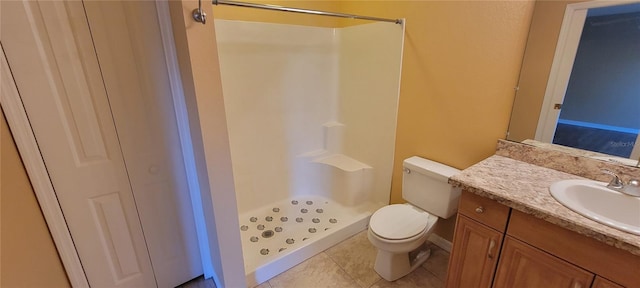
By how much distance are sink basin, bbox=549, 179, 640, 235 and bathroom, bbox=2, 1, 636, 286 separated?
48 centimetres

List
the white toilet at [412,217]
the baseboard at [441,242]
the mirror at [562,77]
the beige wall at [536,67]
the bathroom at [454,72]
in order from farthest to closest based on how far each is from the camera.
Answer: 1. the baseboard at [441,242]
2. the white toilet at [412,217]
3. the bathroom at [454,72]
4. the beige wall at [536,67]
5. the mirror at [562,77]

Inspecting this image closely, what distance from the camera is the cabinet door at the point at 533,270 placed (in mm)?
998

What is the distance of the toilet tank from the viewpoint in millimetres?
1707

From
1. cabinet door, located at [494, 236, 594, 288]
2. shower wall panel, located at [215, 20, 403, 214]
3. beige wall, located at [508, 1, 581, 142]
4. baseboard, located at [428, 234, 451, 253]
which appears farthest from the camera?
shower wall panel, located at [215, 20, 403, 214]

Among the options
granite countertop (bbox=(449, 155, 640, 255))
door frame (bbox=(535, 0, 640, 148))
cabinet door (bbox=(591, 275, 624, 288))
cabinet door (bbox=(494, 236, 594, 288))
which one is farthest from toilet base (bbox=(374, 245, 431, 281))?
door frame (bbox=(535, 0, 640, 148))

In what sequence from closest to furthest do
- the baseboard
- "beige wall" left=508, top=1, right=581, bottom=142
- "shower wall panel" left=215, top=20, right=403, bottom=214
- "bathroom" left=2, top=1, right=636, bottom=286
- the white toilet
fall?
"beige wall" left=508, top=1, right=581, bottom=142
"bathroom" left=2, top=1, right=636, bottom=286
the white toilet
the baseboard
"shower wall panel" left=215, top=20, right=403, bottom=214

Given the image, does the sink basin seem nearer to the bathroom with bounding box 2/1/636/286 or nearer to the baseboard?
the bathroom with bounding box 2/1/636/286

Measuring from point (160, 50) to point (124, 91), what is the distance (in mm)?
261

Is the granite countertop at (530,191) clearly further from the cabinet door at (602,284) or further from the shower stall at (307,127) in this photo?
the shower stall at (307,127)

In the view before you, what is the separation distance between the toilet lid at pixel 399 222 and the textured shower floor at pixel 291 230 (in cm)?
44

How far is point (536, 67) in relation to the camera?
1413 millimetres

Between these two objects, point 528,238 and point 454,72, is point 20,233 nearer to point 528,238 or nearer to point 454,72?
point 528,238

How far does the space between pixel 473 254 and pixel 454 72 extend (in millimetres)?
1084

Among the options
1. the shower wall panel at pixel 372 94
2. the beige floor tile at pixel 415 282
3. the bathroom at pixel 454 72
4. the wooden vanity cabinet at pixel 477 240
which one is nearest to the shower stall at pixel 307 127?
the shower wall panel at pixel 372 94
